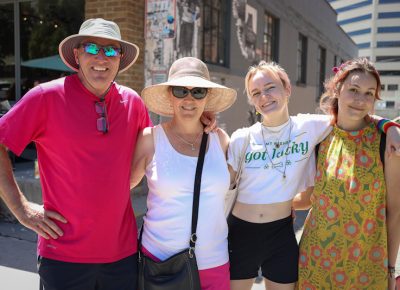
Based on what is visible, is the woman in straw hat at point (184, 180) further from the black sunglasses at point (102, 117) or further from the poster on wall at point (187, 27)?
the poster on wall at point (187, 27)

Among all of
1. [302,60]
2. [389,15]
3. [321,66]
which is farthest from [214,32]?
[389,15]

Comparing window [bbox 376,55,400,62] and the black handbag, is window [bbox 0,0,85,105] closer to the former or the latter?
the black handbag

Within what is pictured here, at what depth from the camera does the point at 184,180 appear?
2125mm

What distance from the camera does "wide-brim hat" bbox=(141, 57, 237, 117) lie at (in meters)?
2.26

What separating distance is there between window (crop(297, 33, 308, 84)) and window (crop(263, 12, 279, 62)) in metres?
3.38

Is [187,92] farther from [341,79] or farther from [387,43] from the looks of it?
[387,43]

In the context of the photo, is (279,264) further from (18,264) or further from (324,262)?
(18,264)

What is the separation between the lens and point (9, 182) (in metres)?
2.15

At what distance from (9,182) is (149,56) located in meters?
4.17

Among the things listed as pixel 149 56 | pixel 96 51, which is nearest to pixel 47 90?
pixel 96 51

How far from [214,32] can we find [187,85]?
6.19m

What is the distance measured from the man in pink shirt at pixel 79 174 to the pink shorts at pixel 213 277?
26 centimetres

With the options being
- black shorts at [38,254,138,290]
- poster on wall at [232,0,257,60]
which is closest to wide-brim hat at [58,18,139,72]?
black shorts at [38,254,138,290]

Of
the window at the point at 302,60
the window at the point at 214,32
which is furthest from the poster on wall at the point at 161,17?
the window at the point at 302,60
